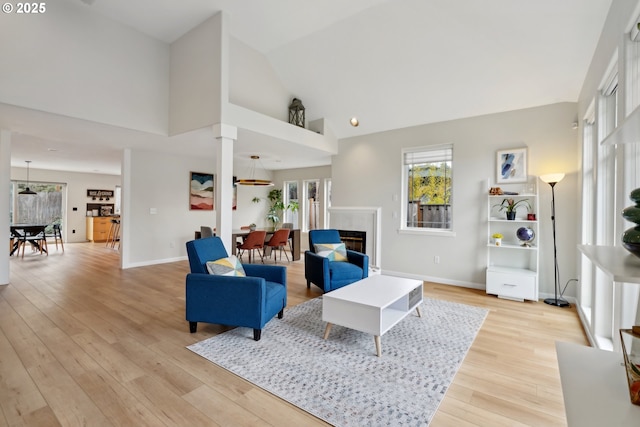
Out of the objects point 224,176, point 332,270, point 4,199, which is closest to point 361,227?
point 332,270

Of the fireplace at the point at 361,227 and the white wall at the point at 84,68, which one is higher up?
the white wall at the point at 84,68

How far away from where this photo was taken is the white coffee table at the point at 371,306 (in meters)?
2.64

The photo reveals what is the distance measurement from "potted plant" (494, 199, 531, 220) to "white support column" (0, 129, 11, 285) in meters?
7.52

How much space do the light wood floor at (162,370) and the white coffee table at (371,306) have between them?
682mm

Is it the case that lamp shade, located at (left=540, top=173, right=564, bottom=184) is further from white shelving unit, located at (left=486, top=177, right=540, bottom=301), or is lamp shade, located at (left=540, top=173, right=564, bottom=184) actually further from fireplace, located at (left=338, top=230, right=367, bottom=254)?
fireplace, located at (left=338, top=230, right=367, bottom=254)

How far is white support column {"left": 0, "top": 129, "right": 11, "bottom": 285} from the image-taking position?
467 cm

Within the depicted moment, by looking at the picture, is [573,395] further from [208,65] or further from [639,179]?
[208,65]

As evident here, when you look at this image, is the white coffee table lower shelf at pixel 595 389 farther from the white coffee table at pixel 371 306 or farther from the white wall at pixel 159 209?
the white wall at pixel 159 209

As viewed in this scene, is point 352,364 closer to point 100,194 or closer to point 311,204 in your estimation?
point 311,204

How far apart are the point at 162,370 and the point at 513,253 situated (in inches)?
184

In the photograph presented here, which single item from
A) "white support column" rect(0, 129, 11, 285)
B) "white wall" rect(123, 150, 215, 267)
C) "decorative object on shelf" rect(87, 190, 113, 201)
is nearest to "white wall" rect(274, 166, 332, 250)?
"white wall" rect(123, 150, 215, 267)

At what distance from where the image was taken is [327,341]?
9.51 ft

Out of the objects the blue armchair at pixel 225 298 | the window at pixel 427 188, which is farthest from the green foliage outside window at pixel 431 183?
the blue armchair at pixel 225 298

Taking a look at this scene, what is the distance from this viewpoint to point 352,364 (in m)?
2.49
